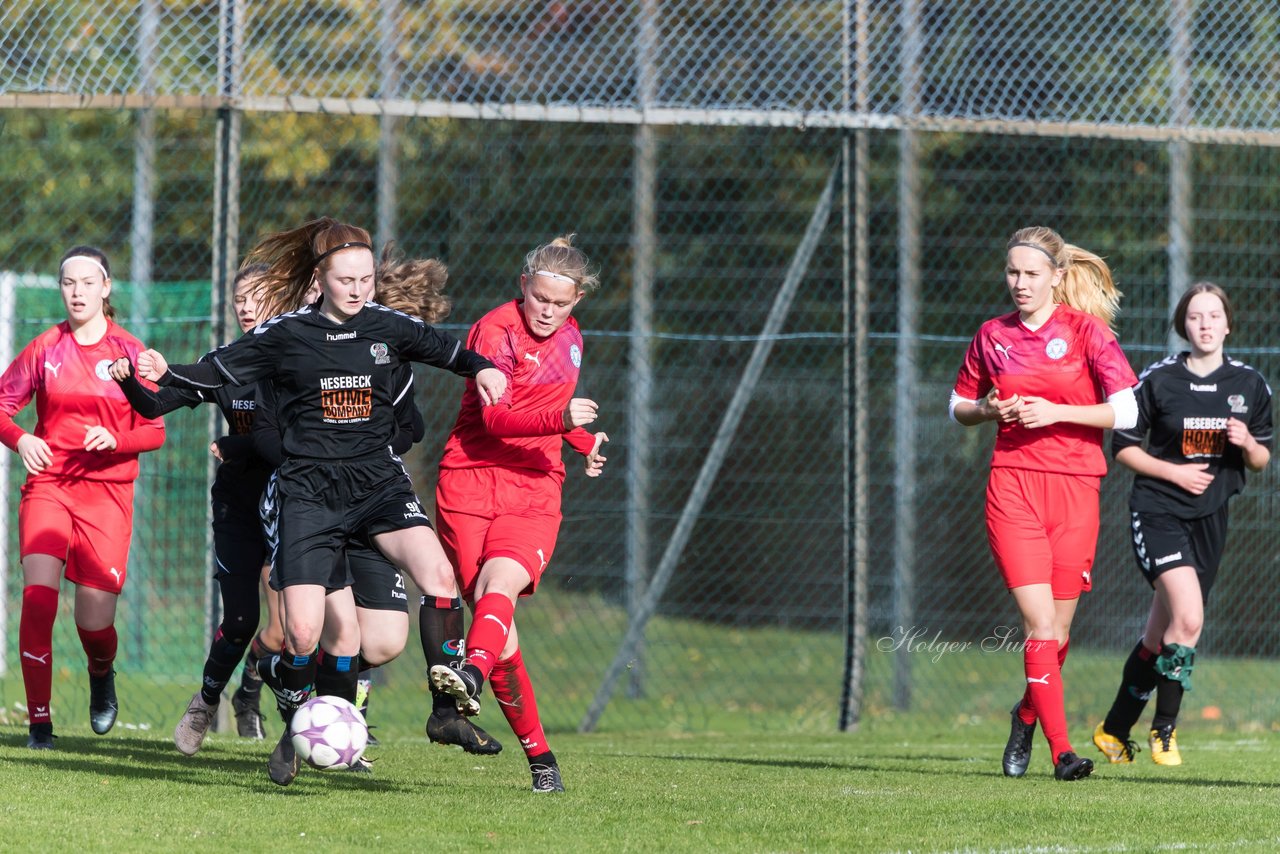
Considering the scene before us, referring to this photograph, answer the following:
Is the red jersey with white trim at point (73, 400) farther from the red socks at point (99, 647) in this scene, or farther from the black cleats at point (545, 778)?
the black cleats at point (545, 778)

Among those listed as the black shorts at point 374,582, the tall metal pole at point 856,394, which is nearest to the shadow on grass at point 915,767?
the tall metal pole at point 856,394

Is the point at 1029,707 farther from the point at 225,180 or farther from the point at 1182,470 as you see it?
the point at 225,180

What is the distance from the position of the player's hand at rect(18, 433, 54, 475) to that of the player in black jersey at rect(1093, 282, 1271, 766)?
186 inches

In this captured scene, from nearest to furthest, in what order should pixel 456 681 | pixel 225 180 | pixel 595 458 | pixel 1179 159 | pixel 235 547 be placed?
pixel 456 681
pixel 595 458
pixel 235 547
pixel 225 180
pixel 1179 159

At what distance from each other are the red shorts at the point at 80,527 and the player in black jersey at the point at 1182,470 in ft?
15.0

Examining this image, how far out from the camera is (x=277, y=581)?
5.28 metres

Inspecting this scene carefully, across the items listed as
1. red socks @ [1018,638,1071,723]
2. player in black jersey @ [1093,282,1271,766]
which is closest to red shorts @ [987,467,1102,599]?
red socks @ [1018,638,1071,723]

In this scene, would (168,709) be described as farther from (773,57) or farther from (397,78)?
(773,57)

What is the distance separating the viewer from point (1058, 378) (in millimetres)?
6355

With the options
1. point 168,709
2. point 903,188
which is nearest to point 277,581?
point 168,709

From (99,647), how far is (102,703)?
25cm

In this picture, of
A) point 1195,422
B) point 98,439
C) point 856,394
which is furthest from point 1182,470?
point 98,439

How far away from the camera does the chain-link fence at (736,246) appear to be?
364 inches

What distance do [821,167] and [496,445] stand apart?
300 inches
